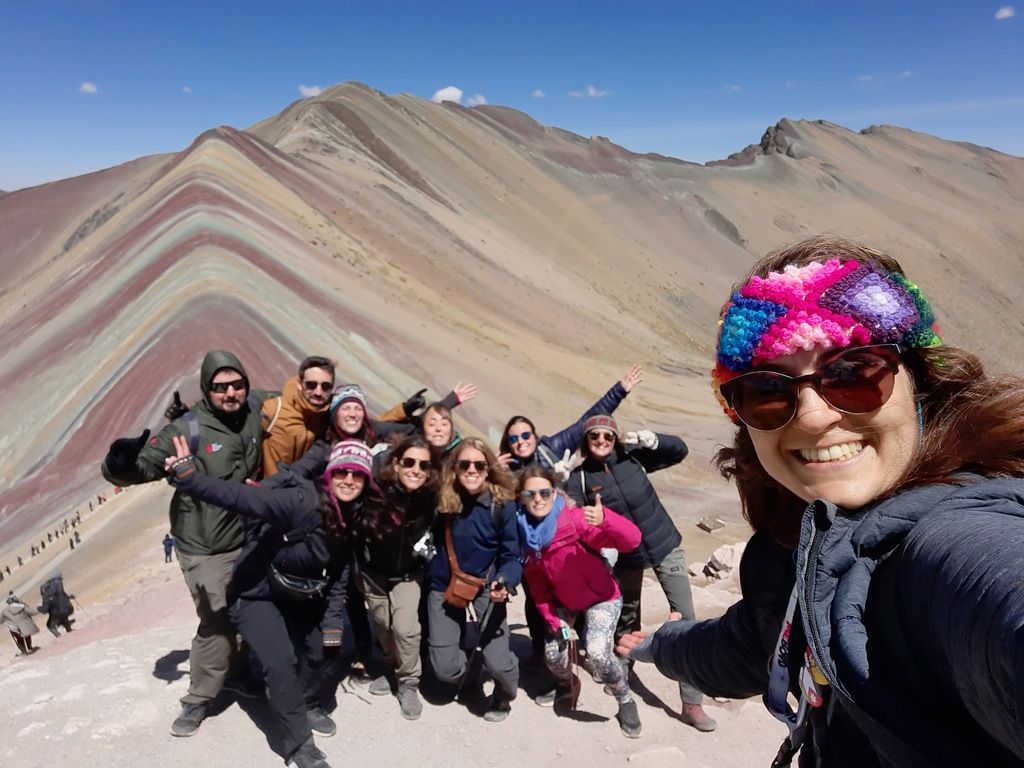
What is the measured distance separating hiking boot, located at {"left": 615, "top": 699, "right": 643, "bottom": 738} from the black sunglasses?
3.10 meters

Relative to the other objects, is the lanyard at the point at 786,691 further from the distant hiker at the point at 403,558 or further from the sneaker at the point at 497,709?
the sneaker at the point at 497,709

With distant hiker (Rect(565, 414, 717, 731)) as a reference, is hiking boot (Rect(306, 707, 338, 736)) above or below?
below

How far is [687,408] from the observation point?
57.1ft

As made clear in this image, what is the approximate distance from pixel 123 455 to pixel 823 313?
383 centimetres

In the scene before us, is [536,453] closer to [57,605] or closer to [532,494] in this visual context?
[532,494]

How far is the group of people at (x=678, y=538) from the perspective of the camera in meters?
1.01

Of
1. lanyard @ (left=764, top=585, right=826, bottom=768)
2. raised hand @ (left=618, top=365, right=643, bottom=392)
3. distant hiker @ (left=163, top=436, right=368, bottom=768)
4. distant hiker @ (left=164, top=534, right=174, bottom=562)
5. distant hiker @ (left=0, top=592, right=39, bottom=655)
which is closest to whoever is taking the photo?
lanyard @ (left=764, top=585, right=826, bottom=768)

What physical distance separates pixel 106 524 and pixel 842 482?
30.7 ft

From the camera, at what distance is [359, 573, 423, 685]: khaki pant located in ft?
14.4

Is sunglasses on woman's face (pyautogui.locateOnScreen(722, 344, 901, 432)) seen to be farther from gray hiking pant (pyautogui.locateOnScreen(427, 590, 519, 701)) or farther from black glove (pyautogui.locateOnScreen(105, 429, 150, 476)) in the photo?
black glove (pyautogui.locateOnScreen(105, 429, 150, 476))

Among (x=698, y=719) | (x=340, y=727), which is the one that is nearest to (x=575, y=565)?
(x=698, y=719)

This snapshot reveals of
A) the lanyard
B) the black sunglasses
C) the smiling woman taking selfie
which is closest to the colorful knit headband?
the smiling woman taking selfie

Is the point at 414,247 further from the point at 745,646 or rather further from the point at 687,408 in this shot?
the point at 745,646

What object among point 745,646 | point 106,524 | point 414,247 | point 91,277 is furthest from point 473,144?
point 745,646
